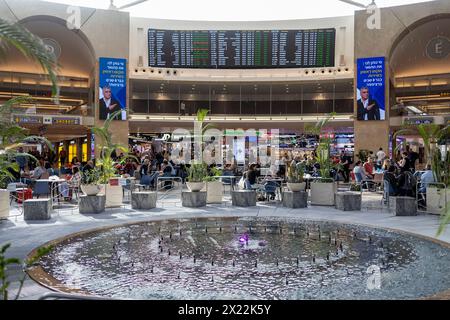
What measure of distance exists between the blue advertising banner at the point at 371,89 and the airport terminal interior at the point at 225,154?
0.07m

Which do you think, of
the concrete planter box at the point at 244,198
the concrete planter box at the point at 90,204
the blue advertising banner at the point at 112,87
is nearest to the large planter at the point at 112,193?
the concrete planter box at the point at 90,204

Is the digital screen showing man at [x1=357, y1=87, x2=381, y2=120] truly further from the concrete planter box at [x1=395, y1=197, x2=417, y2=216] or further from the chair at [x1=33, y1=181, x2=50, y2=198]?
the chair at [x1=33, y1=181, x2=50, y2=198]

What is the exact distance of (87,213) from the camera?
10.1m

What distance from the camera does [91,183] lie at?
10695mm

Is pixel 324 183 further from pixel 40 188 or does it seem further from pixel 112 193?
pixel 40 188

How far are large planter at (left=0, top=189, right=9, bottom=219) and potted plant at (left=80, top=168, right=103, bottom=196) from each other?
5.36 feet

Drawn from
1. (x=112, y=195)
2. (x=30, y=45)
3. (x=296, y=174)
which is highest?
(x=30, y=45)

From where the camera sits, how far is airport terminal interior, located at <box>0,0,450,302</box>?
494 centimetres

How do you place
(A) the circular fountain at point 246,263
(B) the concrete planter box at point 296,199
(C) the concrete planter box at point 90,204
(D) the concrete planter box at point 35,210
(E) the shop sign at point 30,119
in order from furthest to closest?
(E) the shop sign at point 30,119, (B) the concrete planter box at point 296,199, (C) the concrete planter box at point 90,204, (D) the concrete planter box at point 35,210, (A) the circular fountain at point 246,263

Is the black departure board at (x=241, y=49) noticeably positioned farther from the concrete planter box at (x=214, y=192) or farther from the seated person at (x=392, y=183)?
the seated person at (x=392, y=183)

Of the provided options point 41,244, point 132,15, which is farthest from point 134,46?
point 41,244

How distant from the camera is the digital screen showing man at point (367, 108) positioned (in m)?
20.0

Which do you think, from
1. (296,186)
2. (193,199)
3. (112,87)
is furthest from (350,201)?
(112,87)

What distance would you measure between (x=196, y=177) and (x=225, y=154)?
534 inches
